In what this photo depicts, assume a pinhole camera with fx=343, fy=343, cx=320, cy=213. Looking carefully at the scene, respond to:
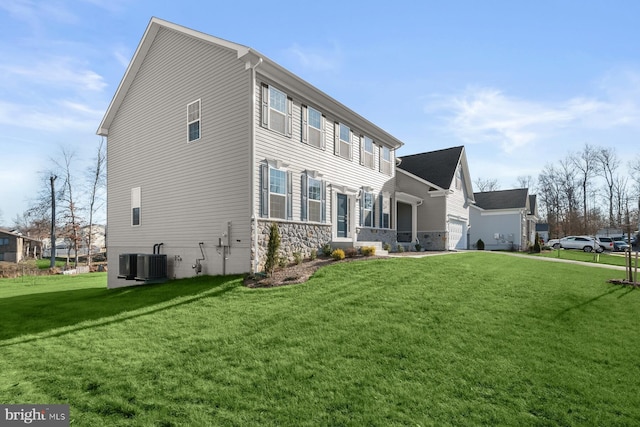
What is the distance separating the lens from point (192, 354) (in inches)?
215

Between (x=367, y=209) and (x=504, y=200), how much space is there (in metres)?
19.8

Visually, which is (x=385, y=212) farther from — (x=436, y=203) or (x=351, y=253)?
(x=351, y=253)

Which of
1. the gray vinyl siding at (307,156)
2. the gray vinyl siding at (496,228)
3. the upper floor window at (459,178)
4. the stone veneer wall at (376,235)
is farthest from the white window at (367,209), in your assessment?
the gray vinyl siding at (496,228)

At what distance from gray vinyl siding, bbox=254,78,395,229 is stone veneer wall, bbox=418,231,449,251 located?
6.23 meters

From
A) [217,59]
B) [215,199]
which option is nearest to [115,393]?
[215,199]

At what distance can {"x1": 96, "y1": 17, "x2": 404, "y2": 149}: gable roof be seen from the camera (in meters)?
11.0

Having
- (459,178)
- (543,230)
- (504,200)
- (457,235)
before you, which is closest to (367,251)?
(457,235)

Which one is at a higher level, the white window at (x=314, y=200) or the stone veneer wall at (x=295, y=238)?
the white window at (x=314, y=200)

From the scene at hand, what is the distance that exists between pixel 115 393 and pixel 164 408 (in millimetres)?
871

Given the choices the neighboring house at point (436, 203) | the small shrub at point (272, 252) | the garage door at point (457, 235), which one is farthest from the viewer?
the garage door at point (457, 235)

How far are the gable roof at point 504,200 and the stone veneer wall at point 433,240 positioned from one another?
11817 millimetres

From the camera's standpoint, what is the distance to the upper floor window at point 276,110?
11.4 meters

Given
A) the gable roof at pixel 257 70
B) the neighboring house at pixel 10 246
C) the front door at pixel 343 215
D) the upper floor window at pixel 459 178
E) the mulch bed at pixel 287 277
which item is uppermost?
the gable roof at pixel 257 70

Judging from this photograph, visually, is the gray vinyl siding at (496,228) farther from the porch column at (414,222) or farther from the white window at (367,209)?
the white window at (367,209)
